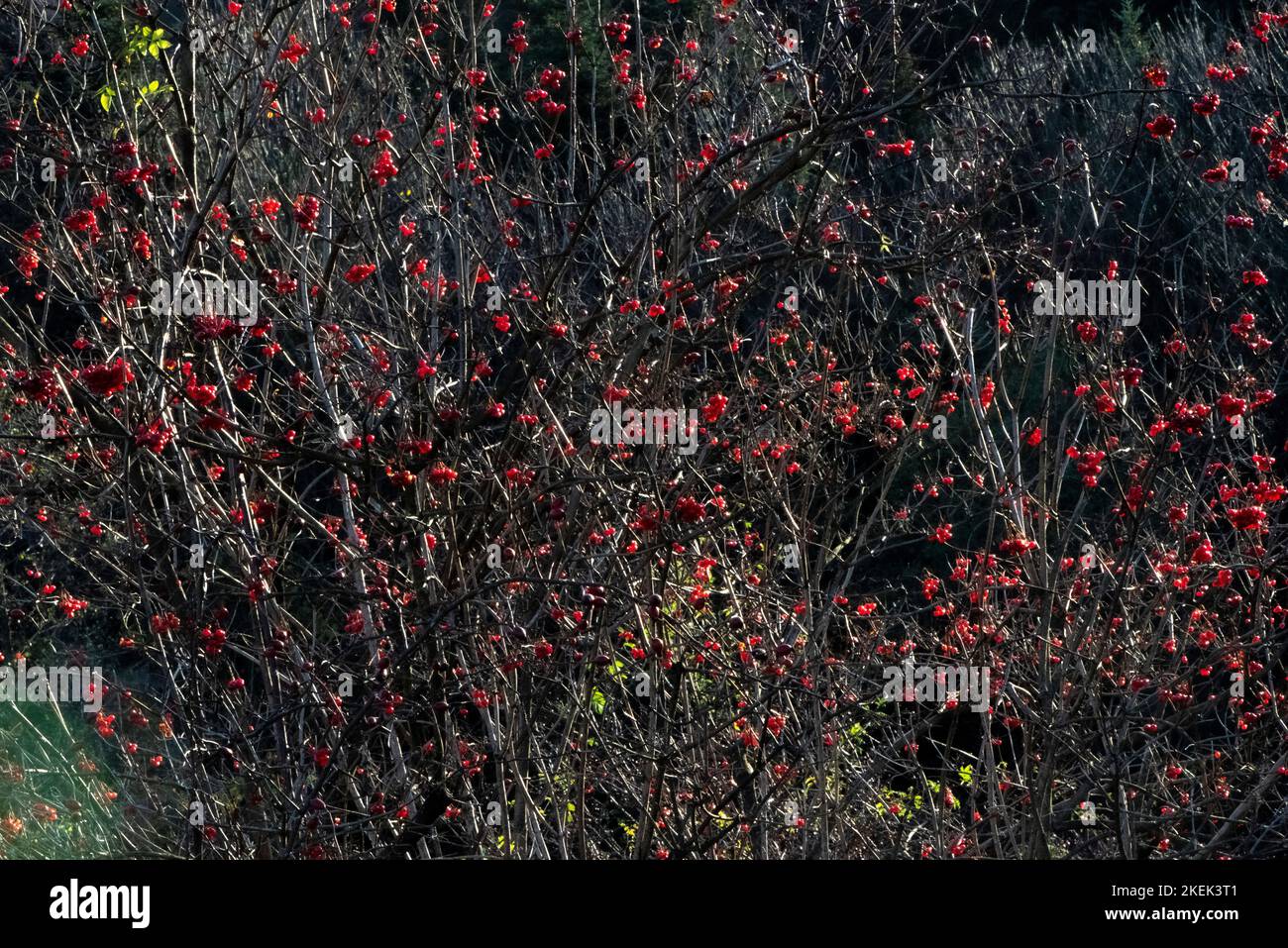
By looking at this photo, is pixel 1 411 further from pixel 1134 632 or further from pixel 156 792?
pixel 1134 632

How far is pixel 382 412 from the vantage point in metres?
3.85

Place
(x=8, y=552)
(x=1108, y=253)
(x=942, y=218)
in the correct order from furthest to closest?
(x=1108, y=253), (x=8, y=552), (x=942, y=218)

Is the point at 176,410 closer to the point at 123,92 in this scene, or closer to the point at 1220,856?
the point at 123,92

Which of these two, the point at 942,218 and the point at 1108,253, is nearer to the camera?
the point at 942,218

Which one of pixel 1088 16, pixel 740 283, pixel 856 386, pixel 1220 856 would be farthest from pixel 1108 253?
pixel 1220 856

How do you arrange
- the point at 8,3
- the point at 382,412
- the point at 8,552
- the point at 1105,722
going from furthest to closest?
the point at 8,552, the point at 8,3, the point at 382,412, the point at 1105,722

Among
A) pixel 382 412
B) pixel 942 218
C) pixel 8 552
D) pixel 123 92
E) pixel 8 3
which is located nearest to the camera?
pixel 382 412

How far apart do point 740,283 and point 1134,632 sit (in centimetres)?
166

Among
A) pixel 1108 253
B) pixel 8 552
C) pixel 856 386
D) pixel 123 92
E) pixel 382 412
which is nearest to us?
pixel 382 412

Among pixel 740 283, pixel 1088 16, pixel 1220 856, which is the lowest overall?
pixel 1220 856

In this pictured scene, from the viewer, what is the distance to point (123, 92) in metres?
4.37

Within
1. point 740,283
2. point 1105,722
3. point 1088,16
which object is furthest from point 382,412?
point 1088,16

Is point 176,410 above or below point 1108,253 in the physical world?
below

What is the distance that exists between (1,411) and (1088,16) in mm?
13198
